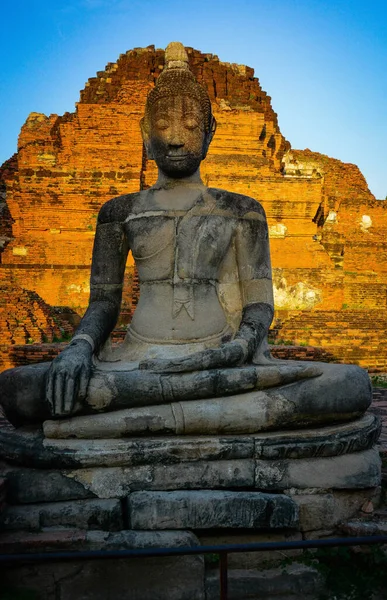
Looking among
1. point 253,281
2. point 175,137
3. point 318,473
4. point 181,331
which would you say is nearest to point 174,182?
point 175,137

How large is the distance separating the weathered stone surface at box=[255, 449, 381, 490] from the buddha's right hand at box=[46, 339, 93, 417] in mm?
961

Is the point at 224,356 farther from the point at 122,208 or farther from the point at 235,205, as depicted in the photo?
the point at 122,208

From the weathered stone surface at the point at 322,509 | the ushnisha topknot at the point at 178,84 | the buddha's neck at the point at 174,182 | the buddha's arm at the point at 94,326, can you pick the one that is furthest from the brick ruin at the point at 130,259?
the weathered stone surface at the point at 322,509

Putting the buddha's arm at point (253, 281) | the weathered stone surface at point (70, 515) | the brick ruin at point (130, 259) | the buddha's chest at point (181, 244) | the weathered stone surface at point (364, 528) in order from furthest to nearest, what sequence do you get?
the brick ruin at point (130, 259), the buddha's chest at point (181, 244), the buddha's arm at point (253, 281), the weathered stone surface at point (364, 528), the weathered stone surface at point (70, 515)

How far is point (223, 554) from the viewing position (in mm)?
1864

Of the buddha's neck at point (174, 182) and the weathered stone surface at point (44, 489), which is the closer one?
the weathered stone surface at point (44, 489)

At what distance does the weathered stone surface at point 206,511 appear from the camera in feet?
8.59

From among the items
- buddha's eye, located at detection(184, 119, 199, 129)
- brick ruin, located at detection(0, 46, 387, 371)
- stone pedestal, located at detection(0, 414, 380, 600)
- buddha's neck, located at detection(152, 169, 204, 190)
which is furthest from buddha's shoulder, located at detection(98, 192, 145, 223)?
brick ruin, located at detection(0, 46, 387, 371)

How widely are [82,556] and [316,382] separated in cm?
169

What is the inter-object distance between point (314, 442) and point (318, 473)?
0.50 feet

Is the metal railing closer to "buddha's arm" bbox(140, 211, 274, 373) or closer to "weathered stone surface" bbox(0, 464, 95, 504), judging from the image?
"weathered stone surface" bbox(0, 464, 95, 504)

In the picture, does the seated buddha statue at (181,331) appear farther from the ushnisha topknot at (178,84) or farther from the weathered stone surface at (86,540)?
the weathered stone surface at (86,540)

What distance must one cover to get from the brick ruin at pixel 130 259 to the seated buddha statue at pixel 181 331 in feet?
19.6

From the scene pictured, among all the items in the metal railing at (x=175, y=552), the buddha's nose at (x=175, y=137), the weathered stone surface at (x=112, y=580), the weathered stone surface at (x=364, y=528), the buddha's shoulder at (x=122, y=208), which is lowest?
the weathered stone surface at (x=112, y=580)
